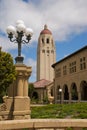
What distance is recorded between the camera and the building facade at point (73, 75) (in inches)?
1982

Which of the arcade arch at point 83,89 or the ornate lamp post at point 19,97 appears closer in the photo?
the ornate lamp post at point 19,97

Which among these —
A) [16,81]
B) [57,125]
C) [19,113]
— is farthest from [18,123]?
[16,81]

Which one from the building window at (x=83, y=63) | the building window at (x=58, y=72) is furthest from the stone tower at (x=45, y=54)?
the building window at (x=83, y=63)

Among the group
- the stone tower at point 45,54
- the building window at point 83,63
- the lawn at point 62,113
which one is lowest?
the lawn at point 62,113

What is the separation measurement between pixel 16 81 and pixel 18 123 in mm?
9945

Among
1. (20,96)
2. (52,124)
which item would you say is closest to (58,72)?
(20,96)

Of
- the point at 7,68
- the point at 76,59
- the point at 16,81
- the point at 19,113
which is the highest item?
the point at 76,59

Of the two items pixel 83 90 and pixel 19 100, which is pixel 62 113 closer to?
pixel 19 100

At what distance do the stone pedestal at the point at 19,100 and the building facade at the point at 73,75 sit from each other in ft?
112

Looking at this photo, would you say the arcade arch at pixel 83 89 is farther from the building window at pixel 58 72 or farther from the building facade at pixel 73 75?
the building window at pixel 58 72

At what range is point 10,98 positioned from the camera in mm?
14555

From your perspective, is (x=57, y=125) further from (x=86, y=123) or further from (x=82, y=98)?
(x=82, y=98)

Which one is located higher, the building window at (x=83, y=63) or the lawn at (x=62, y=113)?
the building window at (x=83, y=63)

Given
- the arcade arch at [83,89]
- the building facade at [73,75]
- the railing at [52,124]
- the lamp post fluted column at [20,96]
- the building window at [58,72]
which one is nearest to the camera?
the railing at [52,124]
